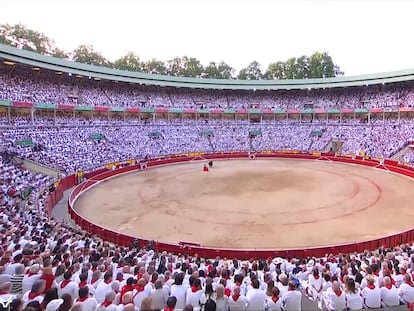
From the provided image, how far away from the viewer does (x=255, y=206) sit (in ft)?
76.0

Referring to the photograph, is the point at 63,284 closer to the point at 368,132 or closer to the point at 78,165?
the point at 78,165

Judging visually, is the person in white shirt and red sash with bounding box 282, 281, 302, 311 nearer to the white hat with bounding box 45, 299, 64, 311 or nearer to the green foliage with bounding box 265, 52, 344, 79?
the white hat with bounding box 45, 299, 64, 311

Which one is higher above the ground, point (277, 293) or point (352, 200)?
point (277, 293)

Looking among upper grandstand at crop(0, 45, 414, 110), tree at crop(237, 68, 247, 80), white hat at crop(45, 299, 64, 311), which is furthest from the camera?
tree at crop(237, 68, 247, 80)

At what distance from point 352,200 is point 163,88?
4931 centimetres

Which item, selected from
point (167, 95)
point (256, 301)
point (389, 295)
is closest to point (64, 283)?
point (256, 301)

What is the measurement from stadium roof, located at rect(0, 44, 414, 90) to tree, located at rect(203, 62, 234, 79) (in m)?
33.6

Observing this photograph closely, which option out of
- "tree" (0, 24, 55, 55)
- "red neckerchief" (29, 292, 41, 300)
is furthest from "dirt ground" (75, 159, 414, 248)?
"tree" (0, 24, 55, 55)

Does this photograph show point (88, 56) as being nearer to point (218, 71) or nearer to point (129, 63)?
point (129, 63)

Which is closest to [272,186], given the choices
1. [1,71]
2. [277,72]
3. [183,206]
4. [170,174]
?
[183,206]

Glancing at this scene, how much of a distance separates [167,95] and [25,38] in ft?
140

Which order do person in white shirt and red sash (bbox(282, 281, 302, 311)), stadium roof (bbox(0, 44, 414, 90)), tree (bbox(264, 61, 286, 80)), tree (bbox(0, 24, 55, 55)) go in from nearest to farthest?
person in white shirt and red sash (bbox(282, 281, 302, 311)) < stadium roof (bbox(0, 44, 414, 90)) < tree (bbox(0, 24, 55, 55)) < tree (bbox(264, 61, 286, 80))

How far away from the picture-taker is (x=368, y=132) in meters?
52.4

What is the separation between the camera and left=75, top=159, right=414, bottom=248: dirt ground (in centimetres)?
1767
